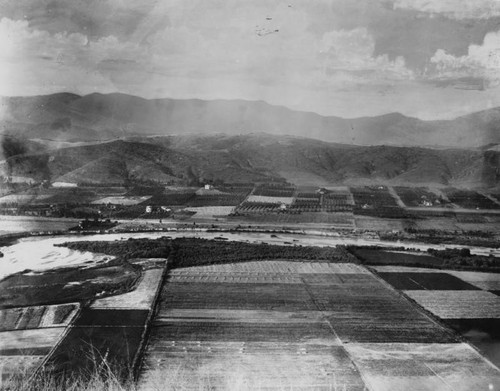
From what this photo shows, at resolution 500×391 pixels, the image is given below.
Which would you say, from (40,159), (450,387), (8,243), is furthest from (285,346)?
(40,159)

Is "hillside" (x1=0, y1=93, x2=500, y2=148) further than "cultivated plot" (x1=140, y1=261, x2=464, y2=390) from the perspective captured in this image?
Yes

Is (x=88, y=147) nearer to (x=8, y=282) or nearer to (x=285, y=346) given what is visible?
(x=8, y=282)

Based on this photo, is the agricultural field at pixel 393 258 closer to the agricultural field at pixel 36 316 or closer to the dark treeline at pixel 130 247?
the dark treeline at pixel 130 247

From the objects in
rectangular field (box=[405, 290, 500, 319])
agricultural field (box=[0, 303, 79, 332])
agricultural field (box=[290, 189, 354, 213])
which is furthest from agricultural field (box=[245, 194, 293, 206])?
agricultural field (box=[0, 303, 79, 332])

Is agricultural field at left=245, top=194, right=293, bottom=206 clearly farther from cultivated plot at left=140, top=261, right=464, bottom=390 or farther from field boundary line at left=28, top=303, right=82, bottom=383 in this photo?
field boundary line at left=28, top=303, right=82, bottom=383

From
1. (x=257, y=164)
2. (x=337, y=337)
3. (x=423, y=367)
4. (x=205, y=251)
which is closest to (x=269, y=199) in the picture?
(x=257, y=164)
